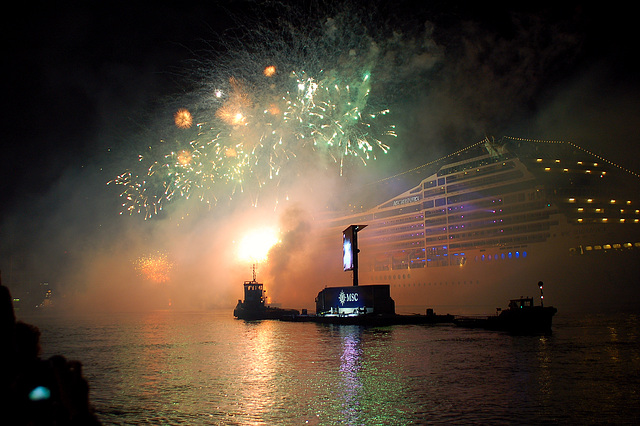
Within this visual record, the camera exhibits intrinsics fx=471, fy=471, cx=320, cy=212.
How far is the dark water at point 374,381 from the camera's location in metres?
13.5

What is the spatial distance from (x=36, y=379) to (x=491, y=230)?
7772 centimetres

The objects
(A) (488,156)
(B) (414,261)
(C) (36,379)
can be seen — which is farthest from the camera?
(B) (414,261)

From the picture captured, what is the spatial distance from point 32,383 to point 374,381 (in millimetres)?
16357

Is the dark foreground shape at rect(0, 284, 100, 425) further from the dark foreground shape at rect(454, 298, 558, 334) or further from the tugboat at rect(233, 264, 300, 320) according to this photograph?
the tugboat at rect(233, 264, 300, 320)

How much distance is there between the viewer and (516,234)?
235ft

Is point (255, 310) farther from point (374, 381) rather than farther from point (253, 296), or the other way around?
point (374, 381)

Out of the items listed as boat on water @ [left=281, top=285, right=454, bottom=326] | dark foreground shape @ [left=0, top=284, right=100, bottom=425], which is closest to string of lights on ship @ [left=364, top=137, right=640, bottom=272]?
boat on water @ [left=281, top=285, right=454, bottom=326]

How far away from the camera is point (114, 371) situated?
77.4 ft

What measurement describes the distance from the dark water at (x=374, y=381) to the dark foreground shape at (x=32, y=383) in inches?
373

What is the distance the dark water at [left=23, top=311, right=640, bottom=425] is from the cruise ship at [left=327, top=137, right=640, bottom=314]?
1336 inches

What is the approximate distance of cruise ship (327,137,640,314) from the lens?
65.0 metres

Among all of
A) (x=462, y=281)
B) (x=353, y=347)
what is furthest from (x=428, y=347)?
(x=462, y=281)

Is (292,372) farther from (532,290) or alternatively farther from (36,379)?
(532,290)

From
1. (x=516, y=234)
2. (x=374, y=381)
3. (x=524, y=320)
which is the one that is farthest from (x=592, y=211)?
(x=374, y=381)
